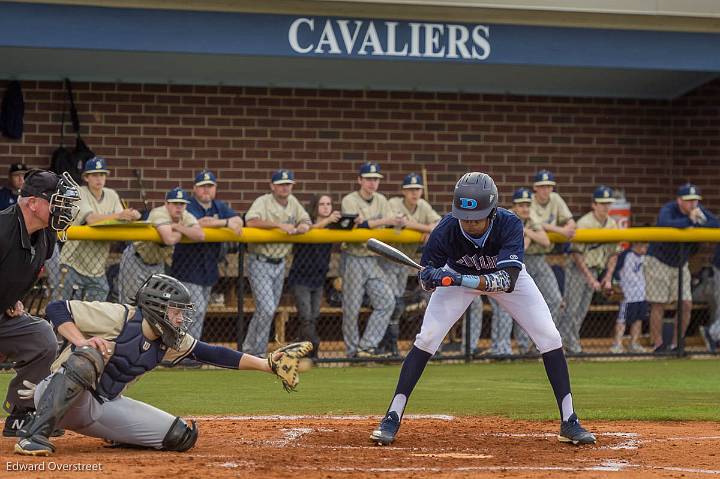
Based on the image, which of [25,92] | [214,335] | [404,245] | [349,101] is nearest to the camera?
[404,245]

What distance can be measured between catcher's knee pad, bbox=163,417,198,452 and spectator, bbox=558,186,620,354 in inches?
278

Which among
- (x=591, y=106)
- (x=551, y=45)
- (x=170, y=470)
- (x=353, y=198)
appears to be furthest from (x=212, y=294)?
(x=170, y=470)

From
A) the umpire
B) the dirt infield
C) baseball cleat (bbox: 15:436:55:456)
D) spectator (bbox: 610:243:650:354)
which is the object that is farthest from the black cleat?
spectator (bbox: 610:243:650:354)

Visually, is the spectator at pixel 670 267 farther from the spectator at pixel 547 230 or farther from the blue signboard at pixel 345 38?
the blue signboard at pixel 345 38

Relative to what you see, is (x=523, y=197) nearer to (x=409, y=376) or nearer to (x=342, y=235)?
(x=342, y=235)

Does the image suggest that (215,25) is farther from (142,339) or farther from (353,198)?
(142,339)

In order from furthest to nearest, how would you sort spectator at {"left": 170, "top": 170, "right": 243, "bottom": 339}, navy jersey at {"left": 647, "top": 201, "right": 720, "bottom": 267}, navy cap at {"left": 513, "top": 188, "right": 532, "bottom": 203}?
navy jersey at {"left": 647, "top": 201, "right": 720, "bottom": 267}
navy cap at {"left": 513, "top": 188, "right": 532, "bottom": 203}
spectator at {"left": 170, "top": 170, "right": 243, "bottom": 339}

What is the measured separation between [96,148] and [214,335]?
283cm

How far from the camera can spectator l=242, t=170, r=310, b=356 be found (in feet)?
39.1

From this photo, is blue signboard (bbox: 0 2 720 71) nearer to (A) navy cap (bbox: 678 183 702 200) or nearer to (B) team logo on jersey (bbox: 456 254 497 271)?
(A) navy cap (bbox: 678 183 702 200)

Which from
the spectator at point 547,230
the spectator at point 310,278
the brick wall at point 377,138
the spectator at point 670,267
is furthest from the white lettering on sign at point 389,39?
the spectator at point 670,267

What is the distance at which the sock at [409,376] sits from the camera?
7.10 m

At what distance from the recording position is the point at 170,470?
5.82 metres

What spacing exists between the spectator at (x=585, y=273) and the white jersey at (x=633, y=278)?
219 millimetres
